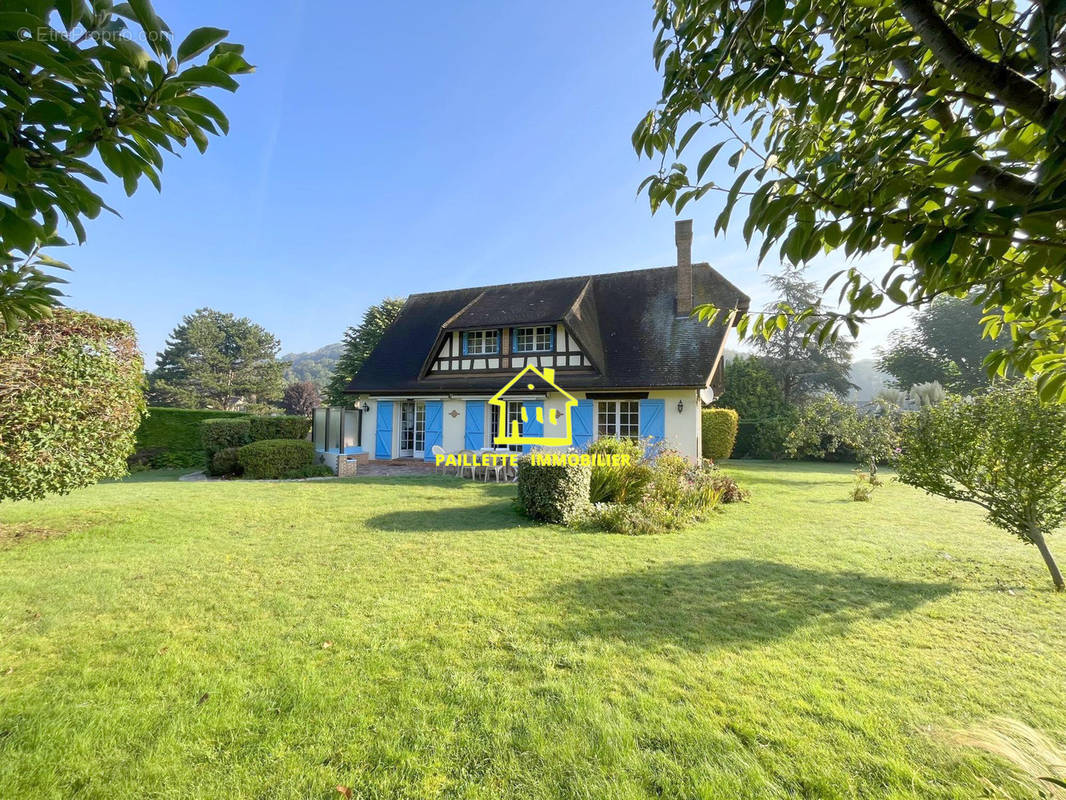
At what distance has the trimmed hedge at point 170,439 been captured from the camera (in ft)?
53.2

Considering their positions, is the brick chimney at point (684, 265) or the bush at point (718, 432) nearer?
the brick chimney at point (684, 265)

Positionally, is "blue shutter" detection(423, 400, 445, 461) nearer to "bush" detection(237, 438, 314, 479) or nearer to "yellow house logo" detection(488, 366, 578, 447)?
"yellow house logo" detection(488, 366, 578, 447)

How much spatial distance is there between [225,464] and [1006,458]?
679 inches

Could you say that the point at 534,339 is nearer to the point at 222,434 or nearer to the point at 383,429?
the point at 383,429

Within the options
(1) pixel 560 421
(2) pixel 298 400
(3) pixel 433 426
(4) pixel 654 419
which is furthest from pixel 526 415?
(2) pixel 298 400

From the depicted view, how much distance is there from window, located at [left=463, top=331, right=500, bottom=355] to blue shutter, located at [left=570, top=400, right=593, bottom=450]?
3884mm

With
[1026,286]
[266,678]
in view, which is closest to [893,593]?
[1026,286]

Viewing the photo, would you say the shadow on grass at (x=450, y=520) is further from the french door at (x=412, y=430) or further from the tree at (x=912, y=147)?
the french door at (x=412, y=430)

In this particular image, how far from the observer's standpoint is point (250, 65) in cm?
113

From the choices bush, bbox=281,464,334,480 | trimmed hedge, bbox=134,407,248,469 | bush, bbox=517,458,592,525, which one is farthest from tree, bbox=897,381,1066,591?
trimmed hedge, bbox=134,407,248,469

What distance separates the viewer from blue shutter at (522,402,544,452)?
14.6 metres

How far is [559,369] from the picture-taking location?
15.0m

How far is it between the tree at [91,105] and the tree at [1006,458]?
23.5 ft

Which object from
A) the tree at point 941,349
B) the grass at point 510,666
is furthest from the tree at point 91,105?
the tree at point 941,349
